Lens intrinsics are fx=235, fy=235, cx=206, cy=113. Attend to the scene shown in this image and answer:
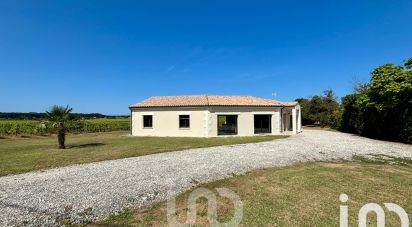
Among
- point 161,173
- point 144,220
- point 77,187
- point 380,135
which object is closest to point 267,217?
point 144,220

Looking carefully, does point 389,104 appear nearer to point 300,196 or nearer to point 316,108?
point 300,196

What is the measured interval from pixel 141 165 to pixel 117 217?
16.4 feet

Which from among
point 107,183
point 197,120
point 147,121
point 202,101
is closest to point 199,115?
point 197,120

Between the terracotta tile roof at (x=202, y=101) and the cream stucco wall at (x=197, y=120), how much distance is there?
0.46 meters

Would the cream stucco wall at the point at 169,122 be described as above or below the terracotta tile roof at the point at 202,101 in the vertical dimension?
below

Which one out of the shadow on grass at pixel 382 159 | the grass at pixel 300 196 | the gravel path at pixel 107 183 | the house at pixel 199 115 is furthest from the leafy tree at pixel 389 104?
the grass at pixel 300 196

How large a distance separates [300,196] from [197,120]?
18.8 meters

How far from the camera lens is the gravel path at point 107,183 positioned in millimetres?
5523

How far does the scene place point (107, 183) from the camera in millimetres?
7637

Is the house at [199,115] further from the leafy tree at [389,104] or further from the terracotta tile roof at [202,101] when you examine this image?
the leafy tree at [389,104]

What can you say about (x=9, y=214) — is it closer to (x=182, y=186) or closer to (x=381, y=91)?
(x=182, y=186)

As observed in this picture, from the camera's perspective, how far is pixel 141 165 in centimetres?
1029

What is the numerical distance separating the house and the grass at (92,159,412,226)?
15037 mm

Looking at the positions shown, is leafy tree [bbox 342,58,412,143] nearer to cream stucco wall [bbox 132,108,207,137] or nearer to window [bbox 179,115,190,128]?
cream stucco wall [bbox 132,108,207,137]
